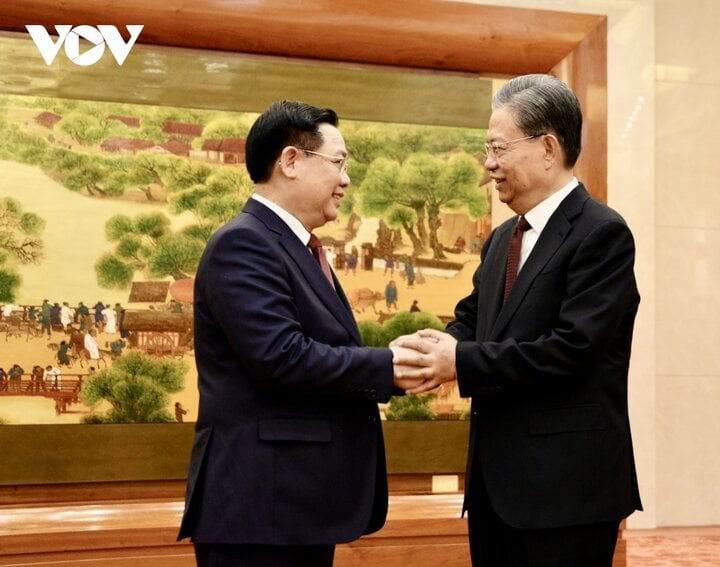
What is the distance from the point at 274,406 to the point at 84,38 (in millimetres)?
3478

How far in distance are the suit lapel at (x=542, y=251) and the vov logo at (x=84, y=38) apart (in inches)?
122

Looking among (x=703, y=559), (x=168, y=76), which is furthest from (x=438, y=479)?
(x=168, y=76)

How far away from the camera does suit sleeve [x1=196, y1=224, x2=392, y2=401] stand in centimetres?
233

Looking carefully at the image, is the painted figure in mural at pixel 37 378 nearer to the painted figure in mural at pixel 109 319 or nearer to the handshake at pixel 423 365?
the painted figure in mural at pixel 109 319

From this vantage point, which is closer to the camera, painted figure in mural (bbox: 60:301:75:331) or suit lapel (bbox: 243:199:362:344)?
suit lapel (bbox: 243:199:362:344)

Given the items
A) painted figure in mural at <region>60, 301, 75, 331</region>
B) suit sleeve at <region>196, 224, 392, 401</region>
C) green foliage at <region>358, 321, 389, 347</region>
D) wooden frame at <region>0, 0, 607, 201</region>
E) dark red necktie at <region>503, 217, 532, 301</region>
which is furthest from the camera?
green foliage at <region>358, 321, 389, 347</region>

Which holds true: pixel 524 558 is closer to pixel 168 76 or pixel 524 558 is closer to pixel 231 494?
pixel 231 494

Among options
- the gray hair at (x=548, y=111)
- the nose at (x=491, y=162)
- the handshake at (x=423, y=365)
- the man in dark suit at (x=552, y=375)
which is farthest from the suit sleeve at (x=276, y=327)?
the gray hair at (x=548, y=111)

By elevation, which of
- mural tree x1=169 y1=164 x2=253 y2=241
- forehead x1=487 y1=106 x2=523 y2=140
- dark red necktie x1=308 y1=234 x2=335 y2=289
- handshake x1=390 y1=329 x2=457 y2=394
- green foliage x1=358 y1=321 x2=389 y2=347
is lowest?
handshake x1=390 y1=329 x2=457 y2=394

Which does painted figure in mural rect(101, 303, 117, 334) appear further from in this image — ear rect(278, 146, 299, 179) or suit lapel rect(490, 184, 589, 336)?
suit lapel rect(490, 184, 589, 336)

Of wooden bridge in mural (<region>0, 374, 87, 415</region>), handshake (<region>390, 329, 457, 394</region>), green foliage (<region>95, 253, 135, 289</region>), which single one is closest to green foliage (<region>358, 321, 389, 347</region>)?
green foliage (<region>95, 253, 135, 289</region>)

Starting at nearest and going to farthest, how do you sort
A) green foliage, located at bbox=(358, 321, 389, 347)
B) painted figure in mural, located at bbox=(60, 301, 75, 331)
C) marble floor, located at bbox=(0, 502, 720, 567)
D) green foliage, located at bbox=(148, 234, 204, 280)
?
marble floor, located at bbox=(0, 502, 720, 567), painted figure in mural, located at bbox=(60, 301, 75, 331), green foliage, located at bbox=(148, 234, 204, 280), green foliage, located at bbox=(358, 321, 389, 347)

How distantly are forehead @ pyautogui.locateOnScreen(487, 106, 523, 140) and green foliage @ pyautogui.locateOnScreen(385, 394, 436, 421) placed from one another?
352cm

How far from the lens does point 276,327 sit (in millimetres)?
2334
